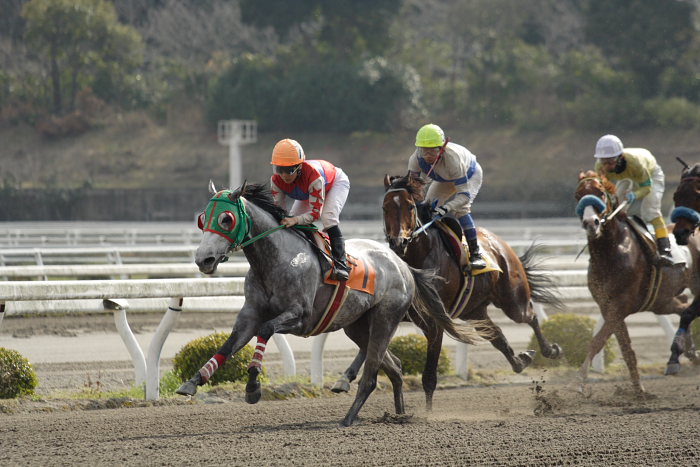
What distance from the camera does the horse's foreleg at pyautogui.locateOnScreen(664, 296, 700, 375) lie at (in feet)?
24.8

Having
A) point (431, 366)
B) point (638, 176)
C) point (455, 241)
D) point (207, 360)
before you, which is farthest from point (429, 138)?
point (207, 360)

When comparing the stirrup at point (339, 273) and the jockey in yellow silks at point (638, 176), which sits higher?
the jockey in yellow silks at point (638, 176)

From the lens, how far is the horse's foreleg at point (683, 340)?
7.57m

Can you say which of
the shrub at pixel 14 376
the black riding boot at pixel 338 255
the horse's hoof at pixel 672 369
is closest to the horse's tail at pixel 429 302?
the black riding boot at pixel 338 255

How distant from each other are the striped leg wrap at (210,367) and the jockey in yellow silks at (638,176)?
374 centimetres

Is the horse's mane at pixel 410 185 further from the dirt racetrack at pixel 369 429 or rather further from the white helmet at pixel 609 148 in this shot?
the white helmet at pixel 609 148

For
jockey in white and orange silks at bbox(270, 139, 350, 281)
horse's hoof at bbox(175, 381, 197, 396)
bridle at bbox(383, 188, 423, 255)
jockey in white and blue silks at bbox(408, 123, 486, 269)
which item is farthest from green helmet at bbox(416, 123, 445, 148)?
horse's hoof at bbox(175, 381, 197, 396)

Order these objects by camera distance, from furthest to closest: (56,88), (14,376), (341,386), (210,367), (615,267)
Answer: (56,88), (615,267), (14,376), (341,386), (210,367)

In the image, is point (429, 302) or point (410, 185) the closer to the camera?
point (429, 302)

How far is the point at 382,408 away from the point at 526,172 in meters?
35.4

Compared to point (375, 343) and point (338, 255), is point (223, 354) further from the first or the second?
point (375, 343)

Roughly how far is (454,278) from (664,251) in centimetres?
181

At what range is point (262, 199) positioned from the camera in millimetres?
5793

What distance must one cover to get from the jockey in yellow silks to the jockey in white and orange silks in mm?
2612
